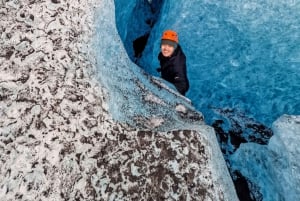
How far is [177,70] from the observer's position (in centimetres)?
459

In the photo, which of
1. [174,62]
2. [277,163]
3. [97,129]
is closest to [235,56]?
[174,62]

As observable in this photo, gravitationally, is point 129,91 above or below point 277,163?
above

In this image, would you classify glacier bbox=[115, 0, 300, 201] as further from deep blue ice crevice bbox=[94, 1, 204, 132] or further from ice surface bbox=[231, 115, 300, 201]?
deep blue ice crevice bbox=[94, 1, 204, 132]

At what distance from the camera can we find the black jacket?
15.0 feet

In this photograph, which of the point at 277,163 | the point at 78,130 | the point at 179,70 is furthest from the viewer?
the point at 179,70

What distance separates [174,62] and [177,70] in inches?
5.1

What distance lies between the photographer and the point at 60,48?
111 inches

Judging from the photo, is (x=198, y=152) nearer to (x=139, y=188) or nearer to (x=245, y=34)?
(x=139, y=188)

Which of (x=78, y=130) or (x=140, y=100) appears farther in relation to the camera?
(x=140, y=100)

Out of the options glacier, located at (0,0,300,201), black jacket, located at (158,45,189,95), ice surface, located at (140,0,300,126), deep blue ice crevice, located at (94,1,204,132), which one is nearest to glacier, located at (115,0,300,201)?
ice surface, located at (140,0,300,126)

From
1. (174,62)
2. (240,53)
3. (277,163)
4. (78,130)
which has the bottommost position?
(277,163)

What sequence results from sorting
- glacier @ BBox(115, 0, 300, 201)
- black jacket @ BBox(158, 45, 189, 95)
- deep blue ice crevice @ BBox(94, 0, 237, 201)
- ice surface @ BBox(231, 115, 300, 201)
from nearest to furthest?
deep blue ice crevice @ BBox(94, 0, 237, 201)
ice surface @ BBox(231, 115, 300, 201)
black jacket @ BBox(158, 45, 189, 95)
glacier @ BBox(115, 0, 300, 201)

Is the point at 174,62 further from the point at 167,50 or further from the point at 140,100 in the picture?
the point at 140,100

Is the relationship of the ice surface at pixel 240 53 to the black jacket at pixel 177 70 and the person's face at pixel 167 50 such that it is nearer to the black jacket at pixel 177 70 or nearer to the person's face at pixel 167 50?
the black jacket at pixel 177 70
